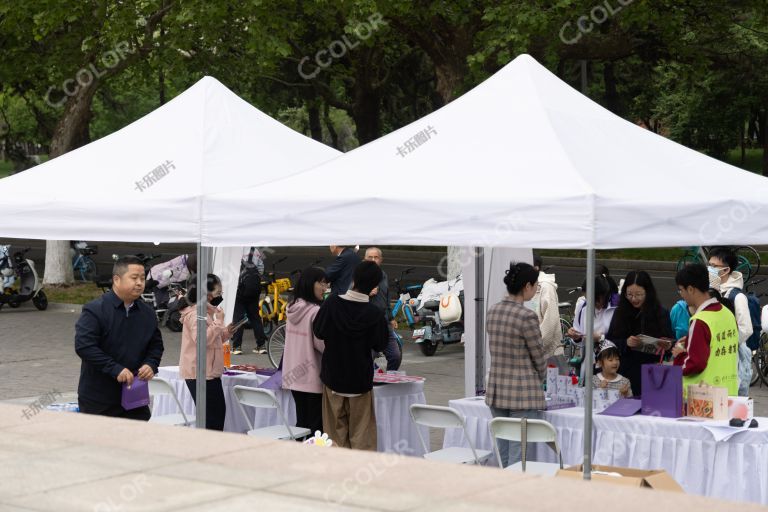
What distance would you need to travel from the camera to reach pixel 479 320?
10250 mm

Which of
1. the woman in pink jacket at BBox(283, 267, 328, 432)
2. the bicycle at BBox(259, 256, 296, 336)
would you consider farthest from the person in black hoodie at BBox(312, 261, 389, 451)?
the bicycle at BBox(259, 256, 296, 336)

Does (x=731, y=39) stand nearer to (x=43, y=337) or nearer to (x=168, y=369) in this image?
(x=43, y=337)

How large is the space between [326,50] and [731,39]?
1000 centimetres

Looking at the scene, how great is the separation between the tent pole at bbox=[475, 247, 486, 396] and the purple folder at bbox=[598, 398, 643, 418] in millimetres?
2016

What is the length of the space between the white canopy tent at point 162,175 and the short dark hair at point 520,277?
71.2 inches

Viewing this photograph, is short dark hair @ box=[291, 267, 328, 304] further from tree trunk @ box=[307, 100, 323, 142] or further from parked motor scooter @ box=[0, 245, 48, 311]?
tree trunk @ box=[307, 100, 323, 142]

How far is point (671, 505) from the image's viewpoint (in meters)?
5.06

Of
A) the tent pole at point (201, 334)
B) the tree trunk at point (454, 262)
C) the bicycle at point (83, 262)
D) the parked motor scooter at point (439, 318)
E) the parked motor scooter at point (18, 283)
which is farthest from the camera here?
the bicycle at point (83, 262)

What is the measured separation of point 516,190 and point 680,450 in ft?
6.91

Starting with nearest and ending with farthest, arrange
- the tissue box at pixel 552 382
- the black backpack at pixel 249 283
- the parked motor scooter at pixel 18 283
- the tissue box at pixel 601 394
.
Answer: the tissue box at pixel 601 394 < the tissue box at pixel 552 382 < the black backpack at pixel 249 283 < the parked motor scooter at pixel 18 283

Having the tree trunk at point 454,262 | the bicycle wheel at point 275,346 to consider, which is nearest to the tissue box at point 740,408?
the bicycle wheel at point 275,346

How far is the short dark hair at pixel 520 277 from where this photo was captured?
7945mm

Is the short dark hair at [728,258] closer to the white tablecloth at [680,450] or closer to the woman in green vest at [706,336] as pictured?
the woman in green vest at [706,336]

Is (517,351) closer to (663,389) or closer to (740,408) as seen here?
(663,389)
